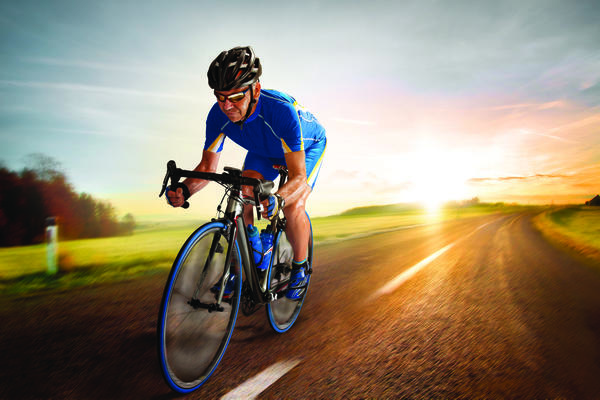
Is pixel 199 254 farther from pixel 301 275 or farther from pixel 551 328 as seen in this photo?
pixel 551 328

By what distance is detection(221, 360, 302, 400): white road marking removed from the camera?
246cm

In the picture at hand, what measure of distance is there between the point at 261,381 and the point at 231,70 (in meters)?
2.31

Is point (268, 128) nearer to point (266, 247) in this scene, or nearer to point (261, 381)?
point (266, 247)

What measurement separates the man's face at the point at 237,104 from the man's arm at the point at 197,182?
22.0 inches

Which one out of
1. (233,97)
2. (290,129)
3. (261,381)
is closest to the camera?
(261,381)

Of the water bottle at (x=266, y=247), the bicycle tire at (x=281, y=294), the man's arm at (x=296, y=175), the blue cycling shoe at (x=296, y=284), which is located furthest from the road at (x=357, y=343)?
the man's arm at (x=296, y=175)

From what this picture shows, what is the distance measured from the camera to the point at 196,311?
2.66 metres

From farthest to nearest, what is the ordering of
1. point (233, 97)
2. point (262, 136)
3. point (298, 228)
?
point (298, 228) → point (262, 136) → point (233, 97)

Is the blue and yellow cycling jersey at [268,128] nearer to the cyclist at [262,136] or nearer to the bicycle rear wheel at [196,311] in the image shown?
the cyclist at [262,136]

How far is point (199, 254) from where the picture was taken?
103 inches

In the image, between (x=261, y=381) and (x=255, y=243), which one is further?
(x=255, y=243)

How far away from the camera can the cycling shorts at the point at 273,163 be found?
3.98 metres

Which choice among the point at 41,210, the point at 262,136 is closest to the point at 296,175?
the point at 262,136

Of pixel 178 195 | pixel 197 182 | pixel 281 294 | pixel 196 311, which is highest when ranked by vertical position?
pixel 197 182
